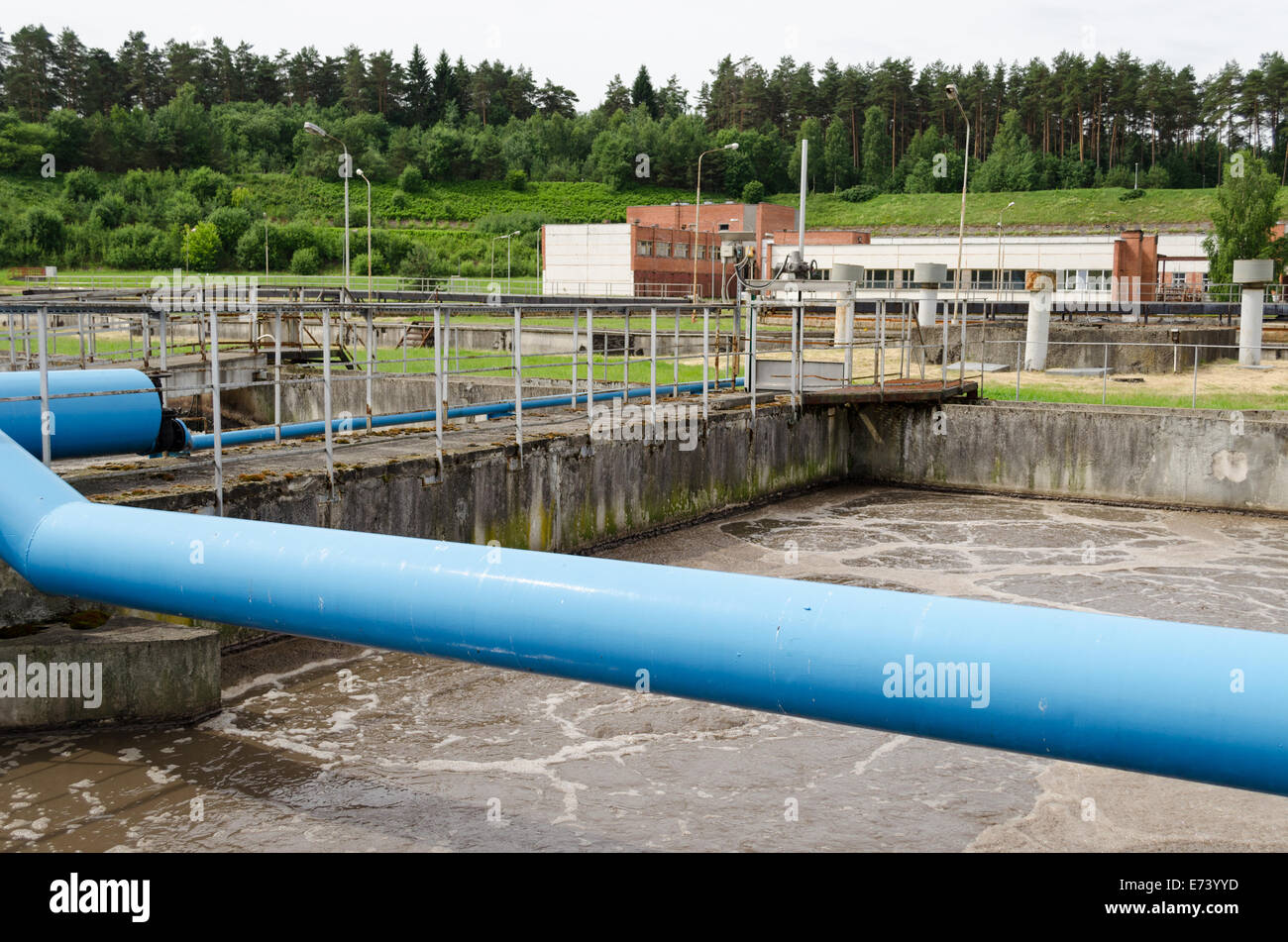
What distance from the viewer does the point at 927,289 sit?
25750 mm

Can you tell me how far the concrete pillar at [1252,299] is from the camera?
26.4 m

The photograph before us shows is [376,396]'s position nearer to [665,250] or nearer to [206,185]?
[665,250]

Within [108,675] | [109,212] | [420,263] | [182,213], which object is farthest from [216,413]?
[109,212]

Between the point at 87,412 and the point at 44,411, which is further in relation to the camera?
the point at 87,412

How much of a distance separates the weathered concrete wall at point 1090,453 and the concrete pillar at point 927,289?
5.15 meters

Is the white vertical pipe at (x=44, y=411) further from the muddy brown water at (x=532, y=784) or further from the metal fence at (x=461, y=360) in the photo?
the muddy brown water at (x=532, y=784)

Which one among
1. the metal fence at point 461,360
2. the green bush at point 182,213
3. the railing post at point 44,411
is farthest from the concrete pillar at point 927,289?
the green bush at point 182,213

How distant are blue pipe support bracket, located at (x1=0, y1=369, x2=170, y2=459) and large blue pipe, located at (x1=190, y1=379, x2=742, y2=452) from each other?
698 mm

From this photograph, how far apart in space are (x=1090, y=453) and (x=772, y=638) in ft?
51.1

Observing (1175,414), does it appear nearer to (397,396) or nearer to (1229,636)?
(397,396)

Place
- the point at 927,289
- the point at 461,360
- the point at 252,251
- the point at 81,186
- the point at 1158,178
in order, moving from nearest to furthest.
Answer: the point at 461,360
the point at 927,289
the point at 252,251
the point at 81,186
the point at 1158,178

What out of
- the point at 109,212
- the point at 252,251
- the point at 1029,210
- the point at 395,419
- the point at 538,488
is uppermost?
the point at 1029,210
